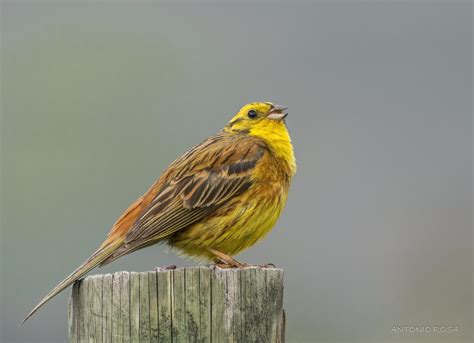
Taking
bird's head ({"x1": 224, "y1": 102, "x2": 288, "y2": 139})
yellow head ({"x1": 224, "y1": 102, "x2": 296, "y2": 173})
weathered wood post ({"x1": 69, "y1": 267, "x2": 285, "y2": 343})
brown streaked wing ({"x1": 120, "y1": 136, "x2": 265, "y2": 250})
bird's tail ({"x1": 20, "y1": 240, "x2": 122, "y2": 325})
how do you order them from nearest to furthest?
weathered wood post ({"x1": 69, "y1": 267, "x2": 285, "y2": 343}), bird's tail ({"x1": 20, "y1": 240, "x2": 122, "y2": 325}), brown streaked wing ({"x1": 120, "y1": 136, "x2": 265, "y2": 250}), yellow head ({"x1": 224, "y1": 102, "x2": 296, "y2": 173}), bird's head ({"x1": 224, "y1": 102, "x2": 288, "y2": 139})

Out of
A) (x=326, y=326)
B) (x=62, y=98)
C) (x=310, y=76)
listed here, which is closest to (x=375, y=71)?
(x=310, y=76)

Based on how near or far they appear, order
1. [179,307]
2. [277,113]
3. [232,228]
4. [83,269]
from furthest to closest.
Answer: [277,113] → [232,228] → [83,269] → [179,307]

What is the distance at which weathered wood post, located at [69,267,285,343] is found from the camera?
6.69 metres

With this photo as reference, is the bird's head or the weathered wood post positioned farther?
the bird's head

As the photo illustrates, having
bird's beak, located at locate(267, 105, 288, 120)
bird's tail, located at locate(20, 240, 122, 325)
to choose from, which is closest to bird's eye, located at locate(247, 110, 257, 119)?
bird's beak, located at locate(267, 105, 288, 120)

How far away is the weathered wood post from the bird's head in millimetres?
3249

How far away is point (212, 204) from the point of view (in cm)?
896

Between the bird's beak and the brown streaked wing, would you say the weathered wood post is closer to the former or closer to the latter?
the brown streaked wing

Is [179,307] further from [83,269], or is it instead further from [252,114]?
[252,114]

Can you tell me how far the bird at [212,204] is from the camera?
28.1 ft

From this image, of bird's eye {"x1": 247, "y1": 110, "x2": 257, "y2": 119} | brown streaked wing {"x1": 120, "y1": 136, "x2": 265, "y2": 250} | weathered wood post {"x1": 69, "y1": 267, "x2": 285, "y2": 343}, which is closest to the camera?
weathered wood post {"x1": 69, "y1": 267, "x2": 285, "y2": 343}

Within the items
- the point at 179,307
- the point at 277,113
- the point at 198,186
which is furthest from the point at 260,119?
the point at 179,307

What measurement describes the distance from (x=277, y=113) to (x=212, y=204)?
1350mm

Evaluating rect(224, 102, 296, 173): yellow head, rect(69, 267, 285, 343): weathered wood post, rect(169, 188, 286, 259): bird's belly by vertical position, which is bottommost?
rect(69, 267, 285, 343): weathered wood post
